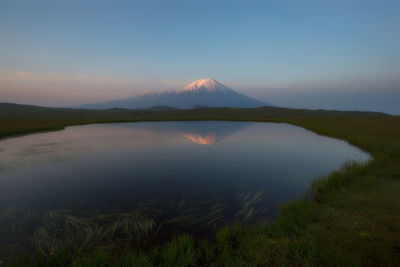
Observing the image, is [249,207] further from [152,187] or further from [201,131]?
[201,131]

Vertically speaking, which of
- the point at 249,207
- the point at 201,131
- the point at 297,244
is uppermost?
the point at 201,131

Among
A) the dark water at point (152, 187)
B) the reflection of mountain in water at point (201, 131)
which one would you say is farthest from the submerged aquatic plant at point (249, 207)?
the reflection of mountain in water at point (201, 131)

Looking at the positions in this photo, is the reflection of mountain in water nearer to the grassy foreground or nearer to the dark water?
the dark water

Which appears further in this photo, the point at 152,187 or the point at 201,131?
the point at 201,131

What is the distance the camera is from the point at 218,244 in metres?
5.57

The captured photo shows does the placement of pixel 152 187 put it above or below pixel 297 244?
below

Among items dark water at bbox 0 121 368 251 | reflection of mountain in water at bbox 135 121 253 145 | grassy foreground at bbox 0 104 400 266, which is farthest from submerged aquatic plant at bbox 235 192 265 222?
reflection of mountain in water at bbox 135 121 253 145

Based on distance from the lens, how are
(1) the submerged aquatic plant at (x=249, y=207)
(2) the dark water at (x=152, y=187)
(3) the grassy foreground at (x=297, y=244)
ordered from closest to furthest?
(3) the grassy foreground at (x=297, y=244) < (2) the dark water at (x=152, y=187) < (1) the submerged aquatic plant at (x=249, y=207)

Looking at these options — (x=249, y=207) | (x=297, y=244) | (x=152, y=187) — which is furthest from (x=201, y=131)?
(x=297, y=244)

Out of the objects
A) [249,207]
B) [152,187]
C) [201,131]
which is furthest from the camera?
[201,131]

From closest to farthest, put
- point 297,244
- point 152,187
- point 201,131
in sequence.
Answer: point 297,244, point 152,187, point 201,131

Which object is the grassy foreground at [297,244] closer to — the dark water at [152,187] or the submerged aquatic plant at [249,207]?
the submerged aquatic plant at [249,207]

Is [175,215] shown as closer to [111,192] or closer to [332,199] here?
[111,192]

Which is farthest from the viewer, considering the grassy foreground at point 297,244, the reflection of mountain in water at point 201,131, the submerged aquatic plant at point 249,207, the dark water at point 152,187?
the reflection of mountain in water at point 201,131
